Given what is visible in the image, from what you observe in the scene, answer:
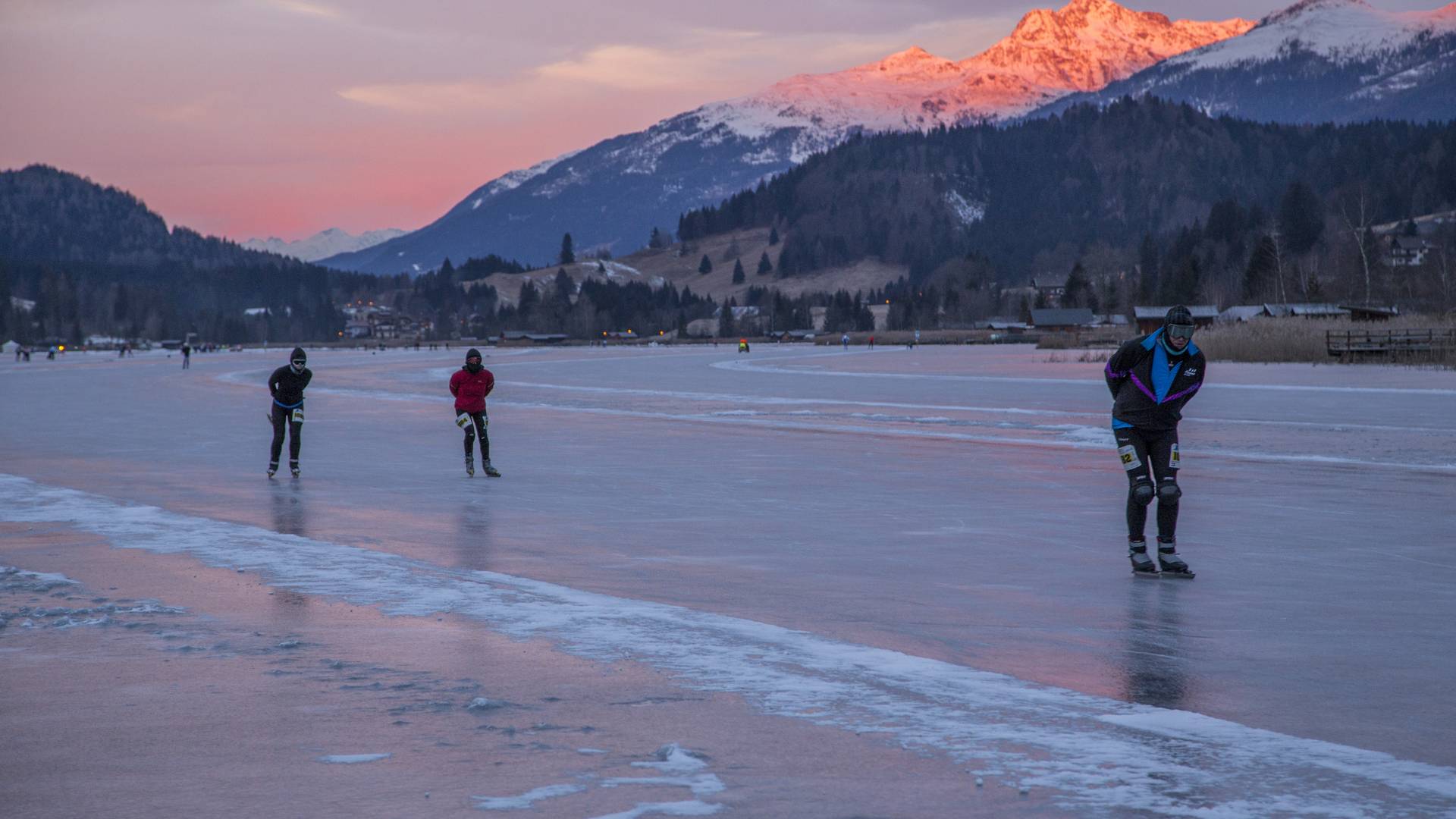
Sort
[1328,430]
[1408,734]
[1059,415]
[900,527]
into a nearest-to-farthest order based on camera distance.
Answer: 1. [1408,734]
2. [900,527]
3. [1328,430]
4. [1059,415]

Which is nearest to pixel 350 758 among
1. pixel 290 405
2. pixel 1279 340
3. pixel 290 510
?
pixel 290 510

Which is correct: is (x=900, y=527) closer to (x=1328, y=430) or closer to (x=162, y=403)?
(x=1328, y=430)

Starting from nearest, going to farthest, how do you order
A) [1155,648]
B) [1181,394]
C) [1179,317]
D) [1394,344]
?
[1155,648]
[1179,317]
[1181,394]
[1394,344]

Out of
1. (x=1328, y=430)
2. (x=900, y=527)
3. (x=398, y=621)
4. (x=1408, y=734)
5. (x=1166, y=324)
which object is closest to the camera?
(x=1408, y=734)

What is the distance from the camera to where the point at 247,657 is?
7297 millimetres

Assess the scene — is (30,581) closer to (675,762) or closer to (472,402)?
(675,762)

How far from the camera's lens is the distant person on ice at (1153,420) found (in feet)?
32.2

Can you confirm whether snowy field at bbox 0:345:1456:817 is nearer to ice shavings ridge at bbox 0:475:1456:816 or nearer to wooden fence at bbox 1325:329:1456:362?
ice shavings ridge at bbox 0:475:1456:816

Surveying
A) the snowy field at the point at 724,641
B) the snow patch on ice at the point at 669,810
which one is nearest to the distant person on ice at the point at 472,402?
the snowy field at the point at 724,641

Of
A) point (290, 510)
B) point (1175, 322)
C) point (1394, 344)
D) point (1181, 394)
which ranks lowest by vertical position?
point (290, 510)

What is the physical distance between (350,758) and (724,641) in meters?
2.68

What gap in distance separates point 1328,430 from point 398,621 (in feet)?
65.0

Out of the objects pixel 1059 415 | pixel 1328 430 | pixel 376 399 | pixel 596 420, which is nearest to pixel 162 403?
pixel 376 399

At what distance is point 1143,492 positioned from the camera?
392 inches
